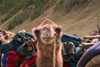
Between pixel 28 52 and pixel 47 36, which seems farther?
pixel 28 52

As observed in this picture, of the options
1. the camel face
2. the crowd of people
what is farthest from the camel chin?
the crowd of people

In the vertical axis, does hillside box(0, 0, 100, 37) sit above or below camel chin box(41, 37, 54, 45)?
above

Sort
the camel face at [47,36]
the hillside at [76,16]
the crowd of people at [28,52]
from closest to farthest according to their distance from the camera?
the camel face at [47,36] → the crowd of people at [28,52] → the hillside at [76,16]

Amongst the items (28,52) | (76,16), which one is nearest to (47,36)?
(28,52)

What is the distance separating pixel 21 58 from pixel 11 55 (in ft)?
1.00

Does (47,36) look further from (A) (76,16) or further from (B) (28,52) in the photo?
(A) (76,16)

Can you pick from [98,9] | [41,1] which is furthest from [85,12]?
[41,1]

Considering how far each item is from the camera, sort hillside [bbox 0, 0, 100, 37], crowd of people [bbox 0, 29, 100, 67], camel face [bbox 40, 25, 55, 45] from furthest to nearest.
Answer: hillside [bbox 0, 0, 100, 37] < crowd of people [bbox 0, 29, 100, 67] < camel face [bbox 40, 25, 55, 45]

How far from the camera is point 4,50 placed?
5.73 metres

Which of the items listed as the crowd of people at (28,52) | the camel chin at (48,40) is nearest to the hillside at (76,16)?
the crowd of people at (28,52)

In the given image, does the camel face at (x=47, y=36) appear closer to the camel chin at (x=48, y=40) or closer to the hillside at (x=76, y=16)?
the camel chin at (x=48, y=40)

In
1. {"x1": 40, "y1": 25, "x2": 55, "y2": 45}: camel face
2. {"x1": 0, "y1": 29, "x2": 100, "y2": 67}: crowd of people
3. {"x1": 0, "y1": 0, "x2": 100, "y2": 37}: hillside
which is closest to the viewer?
{"x1": 40, "y1": 25, "x2": 55, "y2": 45}: camel face

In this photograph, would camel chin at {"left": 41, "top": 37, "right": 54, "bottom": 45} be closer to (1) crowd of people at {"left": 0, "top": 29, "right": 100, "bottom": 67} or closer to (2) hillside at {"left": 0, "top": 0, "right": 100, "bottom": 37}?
(1) crowd of people at {"left": 0, "top": 29, "right": 100, "bottom": 67}

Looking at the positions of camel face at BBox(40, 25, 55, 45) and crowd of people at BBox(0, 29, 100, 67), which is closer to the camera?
camel face at BBox(40, 25, 55, 45)
